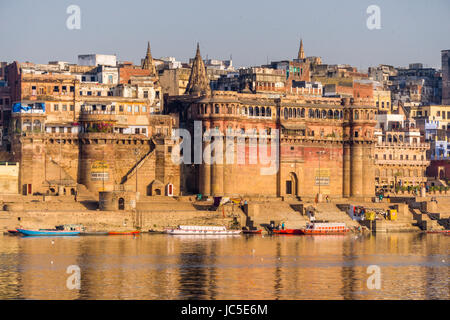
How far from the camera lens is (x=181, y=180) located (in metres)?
118

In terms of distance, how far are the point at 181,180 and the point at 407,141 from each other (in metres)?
34.6

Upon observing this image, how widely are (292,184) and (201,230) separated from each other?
19776 millimetres

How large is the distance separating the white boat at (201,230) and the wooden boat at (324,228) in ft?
24.0

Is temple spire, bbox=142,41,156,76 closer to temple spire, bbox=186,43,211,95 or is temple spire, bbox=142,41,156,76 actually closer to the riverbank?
temple spire, bbox=186,43,211,95

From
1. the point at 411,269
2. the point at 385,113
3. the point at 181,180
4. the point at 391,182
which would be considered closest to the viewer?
the point at 411,269

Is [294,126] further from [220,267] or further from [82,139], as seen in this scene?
[220,267]

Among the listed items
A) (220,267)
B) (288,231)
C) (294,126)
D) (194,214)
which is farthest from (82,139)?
(220,267)

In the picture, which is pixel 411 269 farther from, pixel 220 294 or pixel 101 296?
pixel 101 296

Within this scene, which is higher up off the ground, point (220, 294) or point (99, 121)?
point (99, 121)

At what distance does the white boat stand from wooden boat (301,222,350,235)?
7307 millimetres

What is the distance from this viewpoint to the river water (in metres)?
67.9

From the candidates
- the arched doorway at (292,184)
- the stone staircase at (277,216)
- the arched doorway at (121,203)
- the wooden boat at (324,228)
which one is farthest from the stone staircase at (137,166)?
the wooden boat at (324,228)

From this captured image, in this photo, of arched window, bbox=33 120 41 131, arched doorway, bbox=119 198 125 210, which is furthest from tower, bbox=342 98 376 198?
arched window, bbox=33 120 41 131
